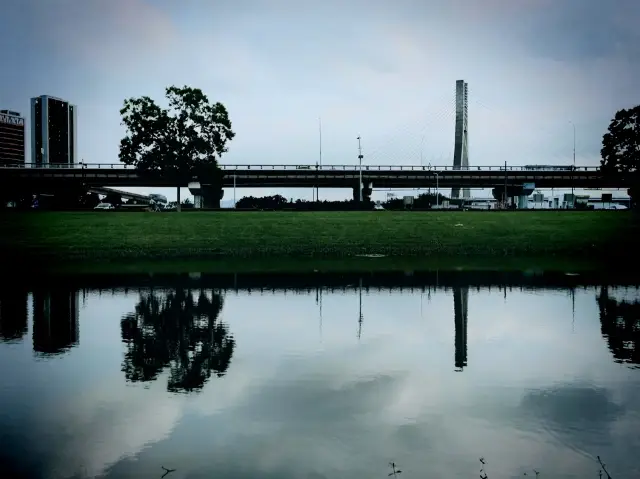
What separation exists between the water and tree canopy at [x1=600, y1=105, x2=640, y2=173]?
71.8 meters

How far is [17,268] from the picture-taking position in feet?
108

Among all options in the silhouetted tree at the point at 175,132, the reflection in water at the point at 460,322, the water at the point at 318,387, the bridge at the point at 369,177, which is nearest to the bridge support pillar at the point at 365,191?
the bridge at the point at 369,177

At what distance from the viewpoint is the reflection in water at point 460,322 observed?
44.0ft

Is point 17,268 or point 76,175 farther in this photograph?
point 76,175

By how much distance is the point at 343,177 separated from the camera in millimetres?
125250

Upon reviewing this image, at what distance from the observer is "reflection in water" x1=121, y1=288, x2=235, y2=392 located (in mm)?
12266

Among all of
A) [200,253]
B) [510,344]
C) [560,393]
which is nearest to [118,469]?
[560,393]

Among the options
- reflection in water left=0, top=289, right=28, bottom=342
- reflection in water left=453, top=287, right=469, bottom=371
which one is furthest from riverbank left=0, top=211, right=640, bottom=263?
reflection in water left=453, top=287, right=469, bottom=371

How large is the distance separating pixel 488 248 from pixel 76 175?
101 m

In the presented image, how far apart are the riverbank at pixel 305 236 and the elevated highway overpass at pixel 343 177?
61.5m

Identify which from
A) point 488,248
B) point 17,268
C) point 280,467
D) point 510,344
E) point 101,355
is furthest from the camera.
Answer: point 488,248

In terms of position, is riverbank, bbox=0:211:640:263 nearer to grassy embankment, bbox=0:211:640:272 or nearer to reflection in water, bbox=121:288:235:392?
grassy embankment, bbox=0:211:640:272

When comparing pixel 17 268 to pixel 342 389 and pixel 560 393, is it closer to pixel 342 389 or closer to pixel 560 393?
pixel 342 389

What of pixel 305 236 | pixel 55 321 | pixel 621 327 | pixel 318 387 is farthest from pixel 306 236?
pixel 318 387
